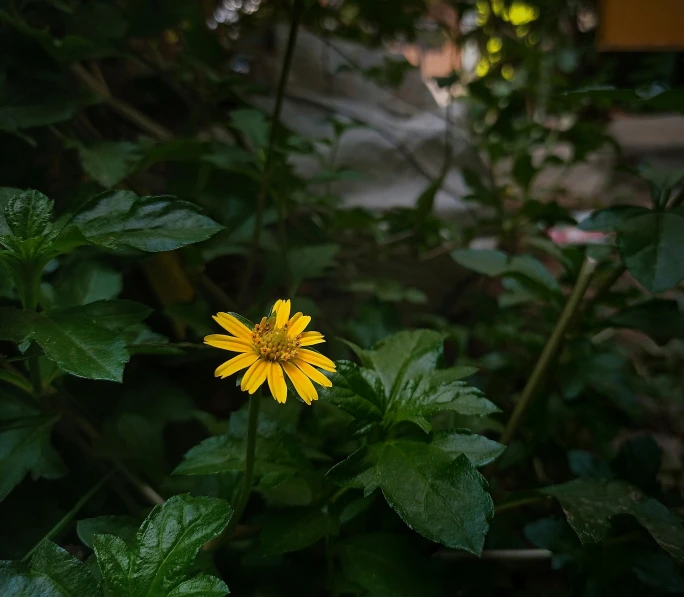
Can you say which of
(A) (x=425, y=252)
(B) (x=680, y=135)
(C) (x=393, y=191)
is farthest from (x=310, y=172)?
(B) (x=680, y=135)

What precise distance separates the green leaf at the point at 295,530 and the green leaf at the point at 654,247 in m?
0.42

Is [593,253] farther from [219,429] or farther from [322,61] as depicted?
[322,61]

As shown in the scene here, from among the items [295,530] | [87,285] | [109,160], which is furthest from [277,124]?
[295,530]

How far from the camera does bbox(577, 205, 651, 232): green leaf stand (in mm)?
670

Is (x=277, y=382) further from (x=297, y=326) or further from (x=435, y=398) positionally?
(x=435, y=398)

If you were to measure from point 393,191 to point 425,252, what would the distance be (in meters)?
0.39

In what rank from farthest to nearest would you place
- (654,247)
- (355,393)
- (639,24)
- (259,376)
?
(639,24), (654,247), (355,393), (259,376)

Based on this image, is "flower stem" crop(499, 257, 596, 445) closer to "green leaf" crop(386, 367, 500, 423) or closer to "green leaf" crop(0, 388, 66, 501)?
"green leaf" crop(386, 367, 500, 423)

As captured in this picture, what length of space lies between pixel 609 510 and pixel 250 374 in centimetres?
41

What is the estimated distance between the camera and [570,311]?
28.8 inches

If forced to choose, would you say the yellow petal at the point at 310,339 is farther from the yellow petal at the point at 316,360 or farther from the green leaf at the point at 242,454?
the green leaf at the point at 242,454

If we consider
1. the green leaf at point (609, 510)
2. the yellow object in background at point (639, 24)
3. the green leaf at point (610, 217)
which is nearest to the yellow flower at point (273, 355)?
the green leaf at point (609, 510)

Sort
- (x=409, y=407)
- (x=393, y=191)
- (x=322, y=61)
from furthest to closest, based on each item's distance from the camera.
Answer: (x=322, y=61), (x=393, y=191), (x=409, y=407)

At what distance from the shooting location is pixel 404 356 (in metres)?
0.59
